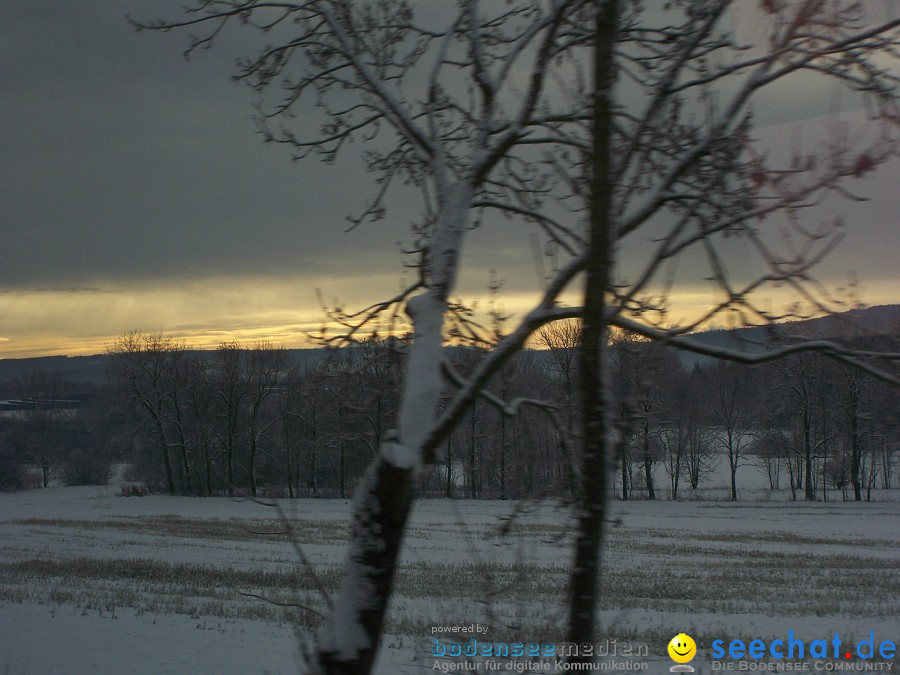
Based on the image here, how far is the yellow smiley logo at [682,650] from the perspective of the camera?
7.64 metres

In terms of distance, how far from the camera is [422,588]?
14484 mm

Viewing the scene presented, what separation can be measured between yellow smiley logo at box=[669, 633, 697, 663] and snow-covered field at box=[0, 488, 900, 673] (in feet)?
0.58

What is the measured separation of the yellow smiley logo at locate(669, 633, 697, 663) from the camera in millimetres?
7645

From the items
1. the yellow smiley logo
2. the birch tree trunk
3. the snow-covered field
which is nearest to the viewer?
the birch tree trunk

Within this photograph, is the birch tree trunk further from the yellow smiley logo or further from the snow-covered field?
the yellow smiley logo

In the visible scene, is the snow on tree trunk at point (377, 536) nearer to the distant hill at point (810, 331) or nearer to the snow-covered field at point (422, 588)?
the snow-covered field at point (422, 588)

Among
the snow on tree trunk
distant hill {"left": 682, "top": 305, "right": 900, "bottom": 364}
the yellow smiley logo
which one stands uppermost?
distant hill {"left": 682, "top": 305, "right": 900, "bottom": 364}

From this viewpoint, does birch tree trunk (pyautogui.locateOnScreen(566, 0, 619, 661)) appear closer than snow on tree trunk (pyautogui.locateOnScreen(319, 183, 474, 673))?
Yes

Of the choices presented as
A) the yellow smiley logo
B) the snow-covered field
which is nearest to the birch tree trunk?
the snow-covered field

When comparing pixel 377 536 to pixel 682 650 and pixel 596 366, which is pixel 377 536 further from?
pixel 682 650

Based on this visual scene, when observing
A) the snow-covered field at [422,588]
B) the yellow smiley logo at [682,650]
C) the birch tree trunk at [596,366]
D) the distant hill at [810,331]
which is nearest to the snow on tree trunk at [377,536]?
the snow-covered field at [422,588]

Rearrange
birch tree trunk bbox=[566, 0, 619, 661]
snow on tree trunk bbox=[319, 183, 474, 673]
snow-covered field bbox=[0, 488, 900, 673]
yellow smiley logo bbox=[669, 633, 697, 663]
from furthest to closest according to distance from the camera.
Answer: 1. snow-covered field bbox=[0, 488, 900, 673]
2. yellow smiley logo bbox=[669, 633, 697, 663]
3. snow on tree trunk bbox=[319, 183, 474, 673]
4. birch tree trunk bbox=[566, 0, 619, 661]

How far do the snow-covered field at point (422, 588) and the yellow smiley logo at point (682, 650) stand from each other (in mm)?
176

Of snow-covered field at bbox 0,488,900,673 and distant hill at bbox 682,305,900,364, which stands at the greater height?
distant hill at bbox 682,305,900,364
